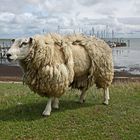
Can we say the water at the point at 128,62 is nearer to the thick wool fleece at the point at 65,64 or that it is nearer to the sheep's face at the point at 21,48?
the thick wool fleece at the point at 65,64

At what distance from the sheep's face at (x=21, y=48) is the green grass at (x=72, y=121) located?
1538mm

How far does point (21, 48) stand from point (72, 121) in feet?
6.94

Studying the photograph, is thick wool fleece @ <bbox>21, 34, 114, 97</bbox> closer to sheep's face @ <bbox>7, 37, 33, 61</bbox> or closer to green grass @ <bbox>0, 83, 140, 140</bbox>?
sheep's face @ <bbox>7, 37, 33, 61</bbox>

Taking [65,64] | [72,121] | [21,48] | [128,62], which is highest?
[21,48]

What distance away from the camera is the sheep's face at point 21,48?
8500 millimetres

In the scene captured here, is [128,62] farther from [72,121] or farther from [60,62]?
[72,121]

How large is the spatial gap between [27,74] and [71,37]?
1.90 meters

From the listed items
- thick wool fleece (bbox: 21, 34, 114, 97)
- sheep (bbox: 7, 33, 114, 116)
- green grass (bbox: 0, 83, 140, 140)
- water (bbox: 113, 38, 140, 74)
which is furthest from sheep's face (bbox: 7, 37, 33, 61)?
water (bbox: 113, 38, 140, 74)

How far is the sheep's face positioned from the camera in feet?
27.9

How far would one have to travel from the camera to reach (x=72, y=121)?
8.70 metres

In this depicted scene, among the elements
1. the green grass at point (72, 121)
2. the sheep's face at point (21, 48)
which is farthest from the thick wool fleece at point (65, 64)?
the green grass at point (72, 121)

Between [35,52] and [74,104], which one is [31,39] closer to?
[35,52]

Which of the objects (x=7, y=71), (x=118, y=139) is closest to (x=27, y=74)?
(x=118, y=139)

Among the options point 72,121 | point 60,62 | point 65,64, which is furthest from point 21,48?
point 72,121
